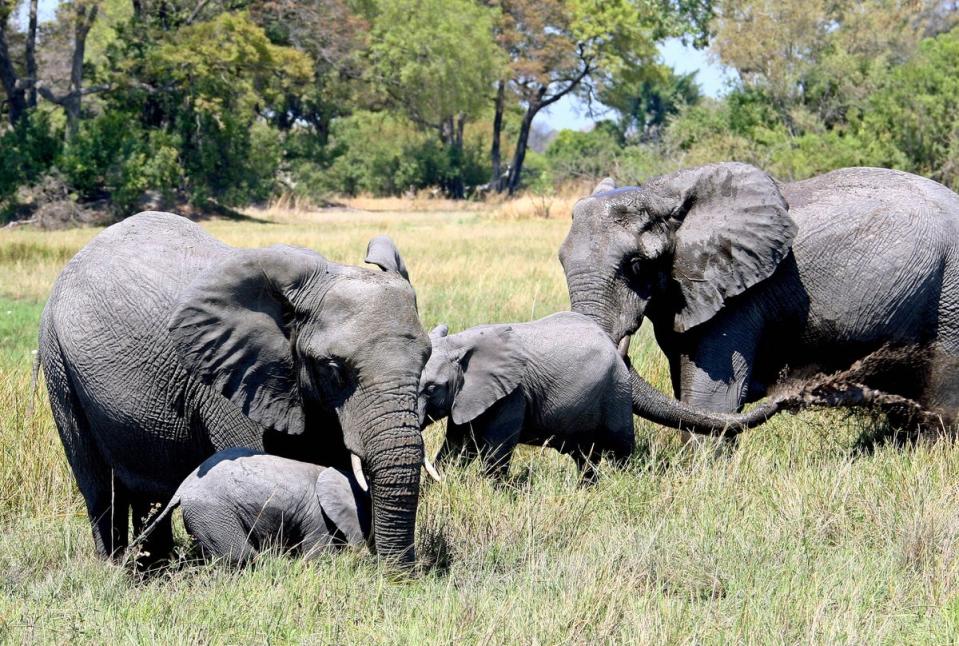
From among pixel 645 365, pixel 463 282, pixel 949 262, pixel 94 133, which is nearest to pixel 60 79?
pixel 94 133

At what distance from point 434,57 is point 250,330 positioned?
143 feet

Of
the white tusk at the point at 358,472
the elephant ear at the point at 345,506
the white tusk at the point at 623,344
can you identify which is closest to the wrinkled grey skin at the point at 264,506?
the elephant ear at the point at 345,506

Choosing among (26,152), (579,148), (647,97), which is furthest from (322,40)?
(647,97)

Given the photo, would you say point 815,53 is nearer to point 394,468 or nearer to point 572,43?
point 572,43

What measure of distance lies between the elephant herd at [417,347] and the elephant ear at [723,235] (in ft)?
0.04

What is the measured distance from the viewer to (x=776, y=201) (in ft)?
22.0

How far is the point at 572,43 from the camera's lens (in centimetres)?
5031

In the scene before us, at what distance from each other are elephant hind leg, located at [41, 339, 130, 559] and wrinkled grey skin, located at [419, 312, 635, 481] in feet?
4.91

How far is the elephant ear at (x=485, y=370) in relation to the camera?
6.27 metres

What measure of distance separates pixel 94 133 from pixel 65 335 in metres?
26.8

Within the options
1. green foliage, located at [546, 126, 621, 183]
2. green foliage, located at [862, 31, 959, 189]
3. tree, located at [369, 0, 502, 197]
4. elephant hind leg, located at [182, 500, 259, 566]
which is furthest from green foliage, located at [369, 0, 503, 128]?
elephant hind leg, located at [182, 500, 259, 566]

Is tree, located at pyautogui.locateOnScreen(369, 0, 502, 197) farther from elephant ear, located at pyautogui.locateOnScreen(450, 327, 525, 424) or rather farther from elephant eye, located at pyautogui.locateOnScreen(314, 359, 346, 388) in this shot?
elephant eye, located at pyautogui.locateOnScreen(314, 359, 346, 388)

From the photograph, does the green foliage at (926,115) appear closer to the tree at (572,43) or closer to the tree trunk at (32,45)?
the tree trunk at (32,45)

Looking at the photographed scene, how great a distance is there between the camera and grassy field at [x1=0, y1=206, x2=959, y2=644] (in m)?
4.09
